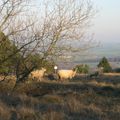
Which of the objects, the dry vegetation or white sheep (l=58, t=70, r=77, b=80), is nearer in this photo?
the dry vegetation

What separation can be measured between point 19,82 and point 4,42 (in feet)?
7.27

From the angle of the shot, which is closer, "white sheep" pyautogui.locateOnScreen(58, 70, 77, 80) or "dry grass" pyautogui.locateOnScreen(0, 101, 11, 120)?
"dry grass" pyautogui.locateOnScreen(0, 101, 11, 120)


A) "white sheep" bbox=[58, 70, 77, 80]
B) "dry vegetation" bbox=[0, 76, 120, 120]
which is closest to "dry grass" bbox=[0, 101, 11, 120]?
"dry vegetation" bbox=[0, 76, 120, 120]

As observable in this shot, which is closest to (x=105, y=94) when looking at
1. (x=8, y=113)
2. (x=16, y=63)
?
(x=16, y=63)

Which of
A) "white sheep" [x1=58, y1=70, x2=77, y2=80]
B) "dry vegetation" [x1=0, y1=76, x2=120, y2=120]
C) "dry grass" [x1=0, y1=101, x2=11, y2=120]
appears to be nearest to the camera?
"dry vegetation" [x1=0, y1=76, x2=120, y2=120]

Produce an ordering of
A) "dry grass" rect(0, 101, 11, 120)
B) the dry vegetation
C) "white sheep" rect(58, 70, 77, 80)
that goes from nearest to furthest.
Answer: the dry vegetation, "dry grass" rect(0, 101, 11, 120), "white sheep" rect(58, 70, 77, 80)

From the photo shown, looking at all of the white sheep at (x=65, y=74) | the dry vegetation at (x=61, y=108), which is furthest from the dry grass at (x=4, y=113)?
the white sheep at (x=65, y=74)

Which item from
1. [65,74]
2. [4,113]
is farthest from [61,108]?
[65,74]

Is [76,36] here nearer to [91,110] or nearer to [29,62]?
[29,62]

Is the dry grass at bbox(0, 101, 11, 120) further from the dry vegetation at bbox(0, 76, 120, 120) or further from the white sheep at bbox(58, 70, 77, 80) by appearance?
the white sheep at bbox(58, 70, 77, 80)

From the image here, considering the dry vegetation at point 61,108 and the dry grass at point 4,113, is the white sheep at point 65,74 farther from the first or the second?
the dry grass at point 4,113

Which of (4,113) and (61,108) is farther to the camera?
(61,108)

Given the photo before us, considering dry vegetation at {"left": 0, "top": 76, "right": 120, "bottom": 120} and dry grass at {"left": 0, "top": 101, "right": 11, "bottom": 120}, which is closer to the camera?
dry vegetation at {"left": 0, "top": 76, "right": 120, "bottom": 120}

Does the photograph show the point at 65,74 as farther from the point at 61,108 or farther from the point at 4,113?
the point at 4,113
